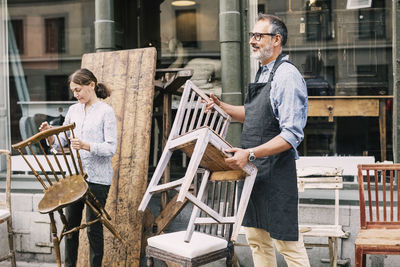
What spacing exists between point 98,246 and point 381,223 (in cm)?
234

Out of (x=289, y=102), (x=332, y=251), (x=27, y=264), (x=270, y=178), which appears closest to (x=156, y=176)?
(x=270, y=178)

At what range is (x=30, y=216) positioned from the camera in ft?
19.1

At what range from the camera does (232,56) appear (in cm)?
578

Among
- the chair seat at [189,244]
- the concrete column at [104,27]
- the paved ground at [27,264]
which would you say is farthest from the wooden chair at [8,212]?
the chair seat at [189,244]

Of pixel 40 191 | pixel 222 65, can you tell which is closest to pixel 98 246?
pixel 40 191

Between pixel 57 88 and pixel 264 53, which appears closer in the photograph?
pixel 264 53

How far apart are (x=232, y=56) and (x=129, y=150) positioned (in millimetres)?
1580

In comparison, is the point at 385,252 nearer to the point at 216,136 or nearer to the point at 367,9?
the point at 216,136

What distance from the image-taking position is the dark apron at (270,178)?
3.38 meters

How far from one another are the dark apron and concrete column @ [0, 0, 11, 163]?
4.19 metres

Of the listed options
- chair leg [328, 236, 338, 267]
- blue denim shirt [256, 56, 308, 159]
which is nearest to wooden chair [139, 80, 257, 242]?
blue denim shirt [256, 56, 308, 159]

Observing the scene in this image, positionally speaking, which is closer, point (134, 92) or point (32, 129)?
point (134, 92)

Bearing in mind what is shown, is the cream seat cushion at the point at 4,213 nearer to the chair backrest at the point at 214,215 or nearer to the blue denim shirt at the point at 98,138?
the blue denim shirt at the point at 98,138

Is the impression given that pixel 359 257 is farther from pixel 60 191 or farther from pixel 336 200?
pixel 60 191
